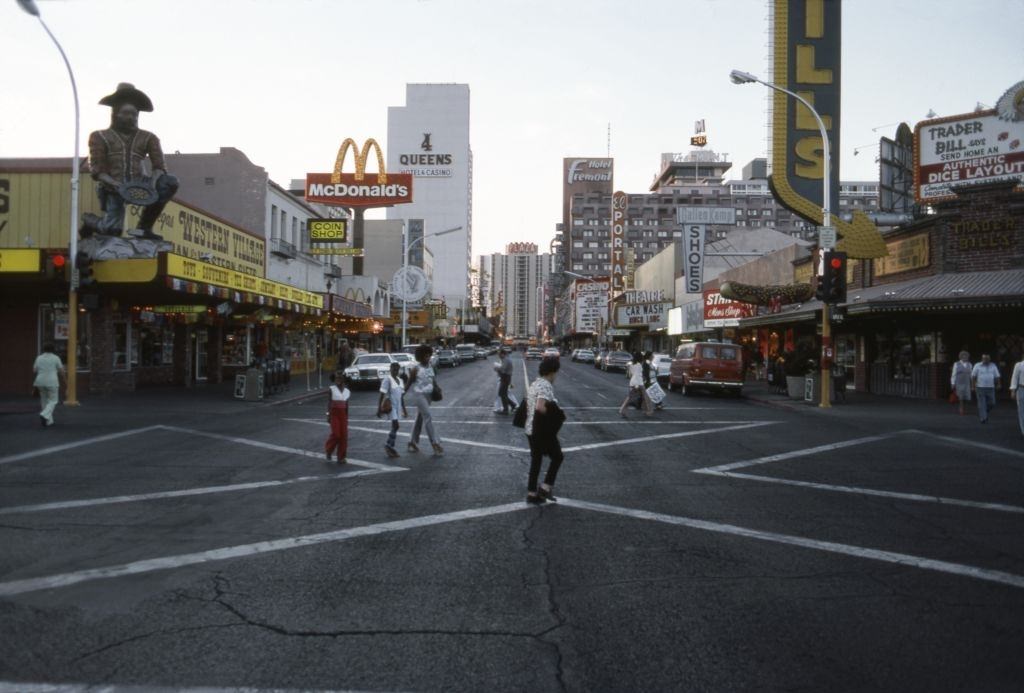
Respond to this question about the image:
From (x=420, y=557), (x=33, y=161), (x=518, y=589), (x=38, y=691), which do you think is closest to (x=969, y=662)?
(x=518, y=589)

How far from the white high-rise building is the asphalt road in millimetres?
125660

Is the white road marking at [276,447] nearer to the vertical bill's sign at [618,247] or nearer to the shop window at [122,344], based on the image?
the shop window at [122,344]

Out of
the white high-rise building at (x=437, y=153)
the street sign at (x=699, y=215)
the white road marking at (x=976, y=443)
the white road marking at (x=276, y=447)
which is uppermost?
the white high-rise building at (x=437, y=153)

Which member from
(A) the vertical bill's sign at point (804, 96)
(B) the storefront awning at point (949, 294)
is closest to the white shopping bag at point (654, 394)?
(B) the storefront awning at point (949, 294)

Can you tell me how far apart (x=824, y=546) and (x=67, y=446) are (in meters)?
12.5

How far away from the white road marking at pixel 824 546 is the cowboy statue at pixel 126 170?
68.3 ft

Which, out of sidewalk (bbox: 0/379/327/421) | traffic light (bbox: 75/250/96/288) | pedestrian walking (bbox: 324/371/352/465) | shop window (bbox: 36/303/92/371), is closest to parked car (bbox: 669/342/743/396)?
sidewalk (bbox: 0/379/327/421)

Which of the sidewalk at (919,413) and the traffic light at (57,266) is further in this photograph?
the traffic light at (57,266)

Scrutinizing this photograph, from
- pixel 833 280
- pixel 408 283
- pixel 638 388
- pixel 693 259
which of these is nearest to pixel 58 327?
pixel 638 388

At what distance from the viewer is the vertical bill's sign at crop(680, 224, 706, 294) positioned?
2144 inches

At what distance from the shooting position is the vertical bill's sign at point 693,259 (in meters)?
54.5

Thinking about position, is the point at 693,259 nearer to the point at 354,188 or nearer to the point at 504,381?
the point at 354,188

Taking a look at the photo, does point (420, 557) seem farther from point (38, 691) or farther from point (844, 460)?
point (844, 460)

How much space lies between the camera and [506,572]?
6352 mm
